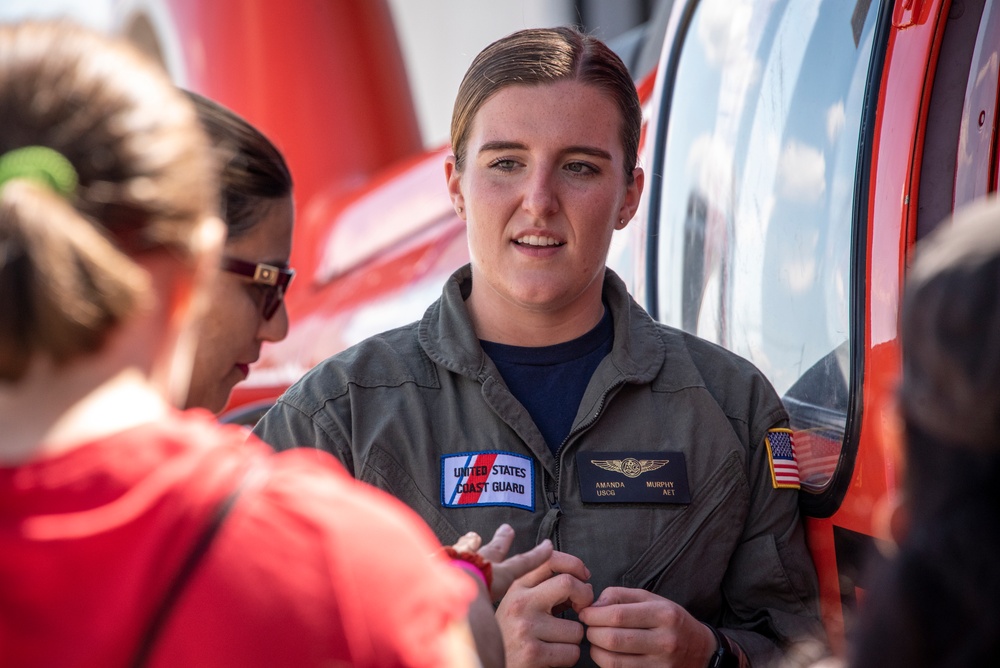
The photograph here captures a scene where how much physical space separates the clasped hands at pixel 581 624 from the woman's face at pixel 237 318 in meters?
0.73

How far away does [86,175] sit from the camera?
99 cm

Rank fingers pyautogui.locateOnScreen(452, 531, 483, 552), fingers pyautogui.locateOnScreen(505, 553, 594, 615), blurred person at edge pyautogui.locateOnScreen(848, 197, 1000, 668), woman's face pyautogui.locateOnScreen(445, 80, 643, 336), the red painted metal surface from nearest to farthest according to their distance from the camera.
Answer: blurred person at edge pyautogui.locateOnScreen(848, 197, 1000, 668)
fingers pyautogui.locateOnScreen(452, 531, 483, 552)
fingers pyautogui.locateOnScreen(505, 553, 594, 615)
the red painted metal surface
woman's face pyautogui.locateOnScreen(445, 80, 643, 336)

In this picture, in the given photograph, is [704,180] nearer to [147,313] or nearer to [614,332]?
[614,332]

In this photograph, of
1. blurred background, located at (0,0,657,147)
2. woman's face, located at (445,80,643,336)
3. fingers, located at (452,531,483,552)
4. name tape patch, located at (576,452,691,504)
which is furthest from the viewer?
blurred background, located at (0,0,657,147)

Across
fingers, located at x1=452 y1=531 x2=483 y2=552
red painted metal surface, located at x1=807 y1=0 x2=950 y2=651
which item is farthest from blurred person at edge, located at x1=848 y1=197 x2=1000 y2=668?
red painted metal surface, located at x1=807 y1=0 x2=950 y2=651

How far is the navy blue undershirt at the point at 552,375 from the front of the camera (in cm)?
215

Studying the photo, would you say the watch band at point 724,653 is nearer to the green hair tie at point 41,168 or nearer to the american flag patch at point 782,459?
the american flag patch at point 782,459

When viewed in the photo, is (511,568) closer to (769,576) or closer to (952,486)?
(952,486)

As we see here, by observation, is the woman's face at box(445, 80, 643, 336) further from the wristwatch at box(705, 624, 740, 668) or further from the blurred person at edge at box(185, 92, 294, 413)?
the wristwatch at box(705, 624, 740, 668)

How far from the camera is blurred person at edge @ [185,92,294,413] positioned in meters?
2.13

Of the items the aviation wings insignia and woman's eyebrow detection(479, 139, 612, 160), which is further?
woman's eyebrow detection(479, 139, 612, 160)

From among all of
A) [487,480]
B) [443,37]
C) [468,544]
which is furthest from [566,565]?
[443,37]

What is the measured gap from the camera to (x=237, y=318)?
2188mm

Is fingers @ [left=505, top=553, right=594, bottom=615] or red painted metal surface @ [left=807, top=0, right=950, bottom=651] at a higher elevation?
red painted metal surface @ [left=807, top=0, right=950, bottom=651]
